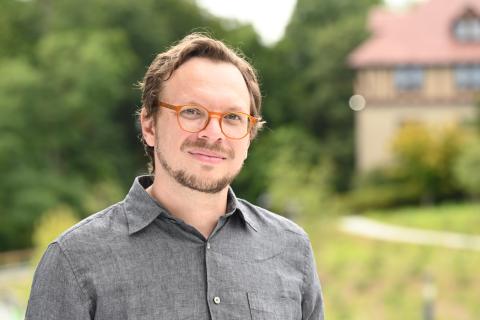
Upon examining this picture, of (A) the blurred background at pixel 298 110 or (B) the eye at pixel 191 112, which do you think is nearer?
(B) the eye at pixel 191 112

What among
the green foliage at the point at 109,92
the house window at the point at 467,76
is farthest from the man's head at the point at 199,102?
the house window at the point at 467,76

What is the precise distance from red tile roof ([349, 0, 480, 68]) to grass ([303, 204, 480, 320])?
10567mm

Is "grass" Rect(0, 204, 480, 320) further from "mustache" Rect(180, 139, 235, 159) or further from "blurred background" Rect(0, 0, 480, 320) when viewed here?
"mustache" Rect(180, 139, 235, 159)

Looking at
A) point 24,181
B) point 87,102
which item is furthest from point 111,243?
point 87,102

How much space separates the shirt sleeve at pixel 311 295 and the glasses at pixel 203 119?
0.47 m

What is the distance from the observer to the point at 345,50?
3622 cm

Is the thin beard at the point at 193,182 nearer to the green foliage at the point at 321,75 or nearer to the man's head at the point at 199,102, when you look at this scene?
the man's head at the point at 199,102

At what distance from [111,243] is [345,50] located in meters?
34.5

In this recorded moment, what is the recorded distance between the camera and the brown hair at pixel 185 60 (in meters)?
2.50

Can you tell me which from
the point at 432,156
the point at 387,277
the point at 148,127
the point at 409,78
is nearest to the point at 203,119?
the point at 148,127

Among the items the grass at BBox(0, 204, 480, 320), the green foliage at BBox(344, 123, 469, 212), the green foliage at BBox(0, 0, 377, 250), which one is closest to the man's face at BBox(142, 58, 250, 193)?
the grass at BBox(0, 204, 480, 320)

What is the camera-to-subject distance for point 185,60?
2.52m

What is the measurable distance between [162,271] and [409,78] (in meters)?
31.6

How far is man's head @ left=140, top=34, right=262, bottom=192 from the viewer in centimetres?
246
